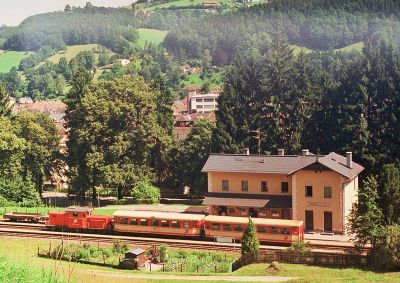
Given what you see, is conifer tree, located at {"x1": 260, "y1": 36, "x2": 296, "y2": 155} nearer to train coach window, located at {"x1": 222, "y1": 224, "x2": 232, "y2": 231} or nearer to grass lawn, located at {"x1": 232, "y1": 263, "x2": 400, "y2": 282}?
train coach window, located at {"x1": 222, "y1": 224, "x2": 232, "y2": 231}

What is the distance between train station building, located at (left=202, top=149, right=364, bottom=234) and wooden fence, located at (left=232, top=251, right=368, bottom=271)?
1079cm

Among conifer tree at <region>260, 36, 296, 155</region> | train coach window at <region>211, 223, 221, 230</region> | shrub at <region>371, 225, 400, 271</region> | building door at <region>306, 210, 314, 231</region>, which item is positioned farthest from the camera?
conifer tree at <region>260, 36, 296, 155</region>

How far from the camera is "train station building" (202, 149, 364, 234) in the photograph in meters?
48.0

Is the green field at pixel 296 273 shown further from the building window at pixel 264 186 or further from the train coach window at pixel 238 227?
the building window at pixel 264 186

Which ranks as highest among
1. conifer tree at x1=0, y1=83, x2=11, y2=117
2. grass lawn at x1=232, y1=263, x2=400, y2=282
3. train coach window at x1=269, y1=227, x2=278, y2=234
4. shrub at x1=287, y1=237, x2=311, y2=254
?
conifer tree at x1=0, y1=83, x2=11, y2=117

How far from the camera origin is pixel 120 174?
61.8 m

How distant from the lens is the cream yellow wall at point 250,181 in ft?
169

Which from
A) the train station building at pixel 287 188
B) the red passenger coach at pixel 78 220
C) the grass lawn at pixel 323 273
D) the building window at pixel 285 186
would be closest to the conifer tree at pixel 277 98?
the train station building at pixel 287 188

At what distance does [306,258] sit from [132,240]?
1412 centimetres

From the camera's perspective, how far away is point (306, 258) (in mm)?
36031

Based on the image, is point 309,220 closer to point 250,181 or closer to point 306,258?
point 250,181

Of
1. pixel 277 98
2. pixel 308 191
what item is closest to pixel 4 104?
pixel 277 98

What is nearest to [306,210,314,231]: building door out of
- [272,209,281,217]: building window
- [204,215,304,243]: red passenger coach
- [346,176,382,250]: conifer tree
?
[272,209,281,217]: building window

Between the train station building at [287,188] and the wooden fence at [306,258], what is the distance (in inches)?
425
